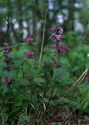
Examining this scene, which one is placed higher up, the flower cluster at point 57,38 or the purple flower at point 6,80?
the flower cluster at point 57,38

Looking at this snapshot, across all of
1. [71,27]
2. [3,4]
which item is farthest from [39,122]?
[71,27]

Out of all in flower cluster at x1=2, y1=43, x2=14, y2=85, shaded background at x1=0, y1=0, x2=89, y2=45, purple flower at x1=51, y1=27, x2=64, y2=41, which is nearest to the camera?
flower cluster at x1=2, y1=43, x2=14, y2=85

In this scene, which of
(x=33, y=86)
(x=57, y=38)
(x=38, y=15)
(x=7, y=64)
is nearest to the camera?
(x=7, y=64)

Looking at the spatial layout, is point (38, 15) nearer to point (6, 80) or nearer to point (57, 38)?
point (57, 38)

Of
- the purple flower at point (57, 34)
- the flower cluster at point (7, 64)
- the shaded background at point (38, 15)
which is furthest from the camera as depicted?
the shaded background at point (38, 15)

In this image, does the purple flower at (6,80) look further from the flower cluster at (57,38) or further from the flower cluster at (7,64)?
the flower cluster at (57,38)

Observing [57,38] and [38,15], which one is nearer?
[57,38]

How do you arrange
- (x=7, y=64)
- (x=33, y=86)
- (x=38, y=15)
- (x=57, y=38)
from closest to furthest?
(x=7, y=64), (x=57, y=38), (x=33, y=86), (x=38, y=15)

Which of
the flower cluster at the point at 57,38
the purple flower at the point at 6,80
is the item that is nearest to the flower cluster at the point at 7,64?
the purple flower at the point at 6,80

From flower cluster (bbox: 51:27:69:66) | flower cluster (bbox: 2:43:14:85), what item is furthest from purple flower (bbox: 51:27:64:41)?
flower cluster (bbox: 2:43:14:85)

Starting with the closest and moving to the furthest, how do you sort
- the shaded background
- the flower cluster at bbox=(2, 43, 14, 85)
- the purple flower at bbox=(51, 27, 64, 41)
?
the flower cluster at bbox=(2, 43, 14, 85) → the purple flower at bbox=(51, 27, 64, 41) → the shaded background

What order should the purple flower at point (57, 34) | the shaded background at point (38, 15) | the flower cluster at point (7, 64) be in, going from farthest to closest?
1. the shaded background at point (38, 15)
2. the purple flower at point (57, 34)
3. the flower cluster at point (7, 64)

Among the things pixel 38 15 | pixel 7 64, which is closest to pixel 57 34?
pixel 7 64

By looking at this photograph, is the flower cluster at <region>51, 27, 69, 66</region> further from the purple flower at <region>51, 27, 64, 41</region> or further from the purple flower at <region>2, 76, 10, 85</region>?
the purple flower at <region>2, 76, 10, 85</region>
